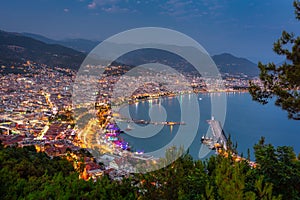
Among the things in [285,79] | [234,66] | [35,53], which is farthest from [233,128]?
[234,66]

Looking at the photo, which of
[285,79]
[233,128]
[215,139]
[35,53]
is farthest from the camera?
[35,53]

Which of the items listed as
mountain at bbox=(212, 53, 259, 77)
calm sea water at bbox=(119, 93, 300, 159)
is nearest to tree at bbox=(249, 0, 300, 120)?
calm sea water at bbox=(119, 93, 300, 159)

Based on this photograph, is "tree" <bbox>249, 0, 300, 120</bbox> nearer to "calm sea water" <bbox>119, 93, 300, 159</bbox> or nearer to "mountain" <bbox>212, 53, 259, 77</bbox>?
"calm sea water" <bbox>119, 93, 300, 159</bbox>

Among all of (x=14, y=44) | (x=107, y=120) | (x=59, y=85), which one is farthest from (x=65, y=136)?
(x=14, y=44)

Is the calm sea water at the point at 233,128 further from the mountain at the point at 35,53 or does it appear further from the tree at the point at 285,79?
the mountain at the point at 35,53

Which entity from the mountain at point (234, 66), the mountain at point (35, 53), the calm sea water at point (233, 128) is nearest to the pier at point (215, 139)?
the calm sea water at point (233, 128)

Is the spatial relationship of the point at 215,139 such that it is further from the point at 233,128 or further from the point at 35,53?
the point at 35,53

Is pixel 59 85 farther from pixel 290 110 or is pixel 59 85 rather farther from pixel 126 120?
pixel 290 110
